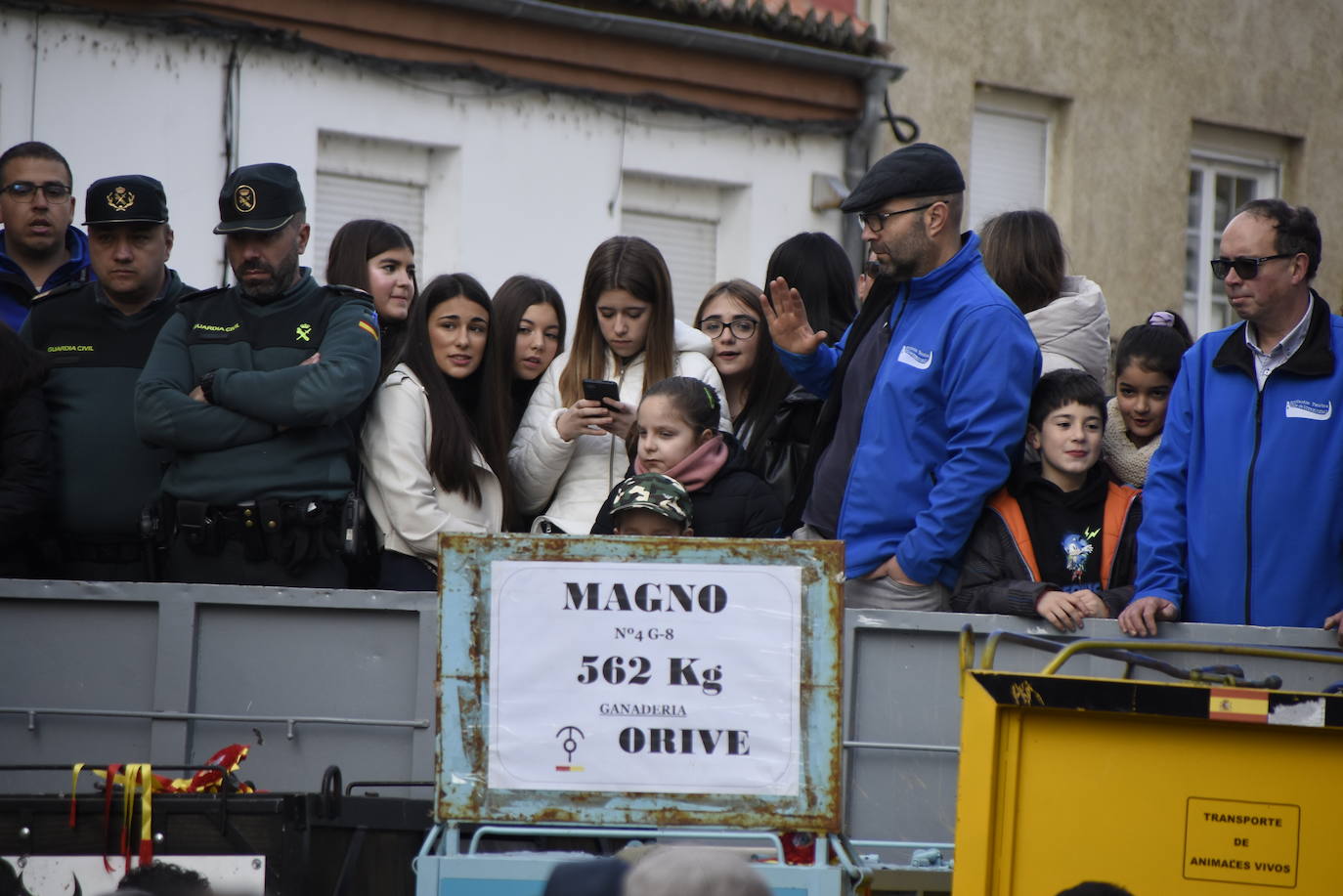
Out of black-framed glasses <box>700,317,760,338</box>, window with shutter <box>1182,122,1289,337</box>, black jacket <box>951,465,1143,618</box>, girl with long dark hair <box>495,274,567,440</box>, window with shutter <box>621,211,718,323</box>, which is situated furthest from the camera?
window with shutter <box>1182,122,1289,337</box>

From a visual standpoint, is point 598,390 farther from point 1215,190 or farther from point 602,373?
point 1215,190

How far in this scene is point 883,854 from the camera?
Result: 14.5 feet

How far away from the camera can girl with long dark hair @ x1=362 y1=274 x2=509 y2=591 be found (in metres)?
5.28

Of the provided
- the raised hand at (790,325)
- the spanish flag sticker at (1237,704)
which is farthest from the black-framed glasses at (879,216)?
the spanish flag sticker at (1237,704)

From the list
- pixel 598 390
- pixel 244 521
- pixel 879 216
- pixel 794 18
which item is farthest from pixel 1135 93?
pixel 244 521

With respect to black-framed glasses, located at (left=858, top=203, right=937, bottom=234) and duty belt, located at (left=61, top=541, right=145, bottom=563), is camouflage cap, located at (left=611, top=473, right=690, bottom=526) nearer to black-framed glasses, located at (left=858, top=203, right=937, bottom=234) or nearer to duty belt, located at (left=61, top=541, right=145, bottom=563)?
black-framed glasses, located at (left=858, top=203, right=937, bottom=234)

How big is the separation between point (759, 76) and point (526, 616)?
8339 mm

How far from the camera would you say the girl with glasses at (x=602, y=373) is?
5.63 m

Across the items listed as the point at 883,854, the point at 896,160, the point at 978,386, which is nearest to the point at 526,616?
the point at 883,854

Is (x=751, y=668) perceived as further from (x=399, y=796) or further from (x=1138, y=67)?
(x=1138, y=67)

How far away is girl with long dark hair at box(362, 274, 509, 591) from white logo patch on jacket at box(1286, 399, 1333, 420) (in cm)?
247

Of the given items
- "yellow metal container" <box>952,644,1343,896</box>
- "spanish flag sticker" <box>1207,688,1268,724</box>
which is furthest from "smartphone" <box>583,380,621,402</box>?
"spanish flag sticker" <box>1207,688,1268,724</box>

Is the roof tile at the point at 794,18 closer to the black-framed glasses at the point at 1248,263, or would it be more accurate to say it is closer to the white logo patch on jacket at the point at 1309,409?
the black-framed glasses at the point at 1248,263

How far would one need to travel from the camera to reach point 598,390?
18.0 feet
